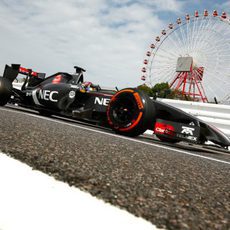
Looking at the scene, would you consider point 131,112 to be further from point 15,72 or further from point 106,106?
point 15,72

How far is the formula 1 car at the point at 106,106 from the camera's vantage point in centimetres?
385

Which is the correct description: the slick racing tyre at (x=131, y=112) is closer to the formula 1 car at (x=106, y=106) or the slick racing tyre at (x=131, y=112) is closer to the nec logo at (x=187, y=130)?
the formula 1 car at (x=106, y=106)

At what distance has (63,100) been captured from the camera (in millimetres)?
5223

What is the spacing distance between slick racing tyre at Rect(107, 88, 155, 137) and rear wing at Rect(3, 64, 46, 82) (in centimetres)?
275

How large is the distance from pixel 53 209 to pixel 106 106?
12.9 feet

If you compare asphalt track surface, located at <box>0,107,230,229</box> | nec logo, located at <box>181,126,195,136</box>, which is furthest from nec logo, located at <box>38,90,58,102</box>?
asphalt track surface, located at <box>0,107,230,229</box>

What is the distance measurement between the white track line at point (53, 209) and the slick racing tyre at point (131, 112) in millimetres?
3090

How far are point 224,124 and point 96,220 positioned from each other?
21.6 feet

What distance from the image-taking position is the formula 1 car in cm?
385

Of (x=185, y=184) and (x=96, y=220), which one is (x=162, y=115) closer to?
(x=185, y=184)

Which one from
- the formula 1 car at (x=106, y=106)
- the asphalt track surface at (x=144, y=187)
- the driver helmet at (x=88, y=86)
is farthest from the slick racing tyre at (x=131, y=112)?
the asphalt track surface at (x=144, y=187)

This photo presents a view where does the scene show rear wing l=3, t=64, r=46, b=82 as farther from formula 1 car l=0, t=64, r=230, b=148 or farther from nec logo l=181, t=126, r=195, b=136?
nec logo l=181, t=126, r=195, b=136

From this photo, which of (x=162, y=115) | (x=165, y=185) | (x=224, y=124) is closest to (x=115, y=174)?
(x=165, y=185)

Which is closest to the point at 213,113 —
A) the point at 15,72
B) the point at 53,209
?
the point at 15,72
